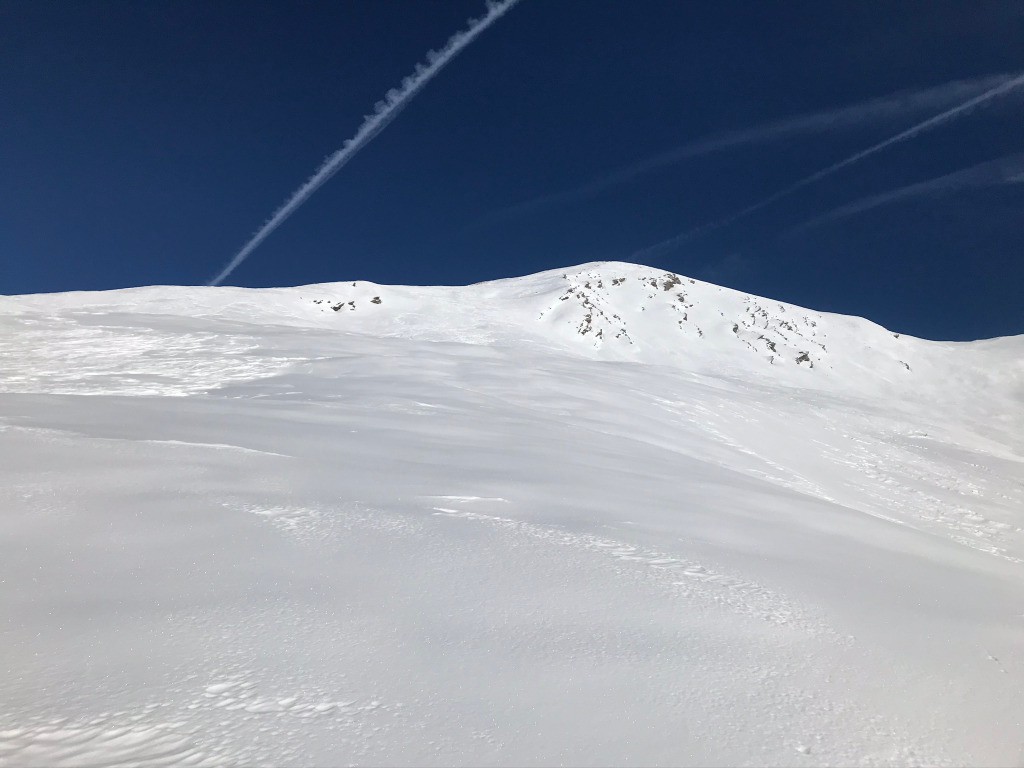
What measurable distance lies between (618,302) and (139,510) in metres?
33.2

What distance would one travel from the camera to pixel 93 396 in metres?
9.44

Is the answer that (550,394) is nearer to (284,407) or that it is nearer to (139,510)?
(284,407)

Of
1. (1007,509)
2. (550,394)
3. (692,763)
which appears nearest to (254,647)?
(692,763)

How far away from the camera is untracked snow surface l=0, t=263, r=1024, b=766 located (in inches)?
104

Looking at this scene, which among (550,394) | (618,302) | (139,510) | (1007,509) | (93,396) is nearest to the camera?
(139,510)

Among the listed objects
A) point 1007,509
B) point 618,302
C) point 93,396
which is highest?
point 618,302

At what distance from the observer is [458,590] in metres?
3.88

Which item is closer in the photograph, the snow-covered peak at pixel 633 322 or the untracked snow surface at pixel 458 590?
the untracked snow surface at pixel 458 590

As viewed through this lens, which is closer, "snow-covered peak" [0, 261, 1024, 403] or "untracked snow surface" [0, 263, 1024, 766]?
"untracked snow surface" [0, 263, 1024, 766]

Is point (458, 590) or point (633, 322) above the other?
point (633, 322)

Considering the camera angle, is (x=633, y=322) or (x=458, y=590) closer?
(x=458, y=590)

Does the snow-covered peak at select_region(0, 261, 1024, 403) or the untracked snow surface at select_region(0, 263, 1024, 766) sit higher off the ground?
the snow-covered peak at select_region(0, 261, 1024, 403)

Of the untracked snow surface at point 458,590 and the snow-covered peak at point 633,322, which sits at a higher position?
the snow-covered peak at point 633,322

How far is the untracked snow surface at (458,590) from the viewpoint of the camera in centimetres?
263
